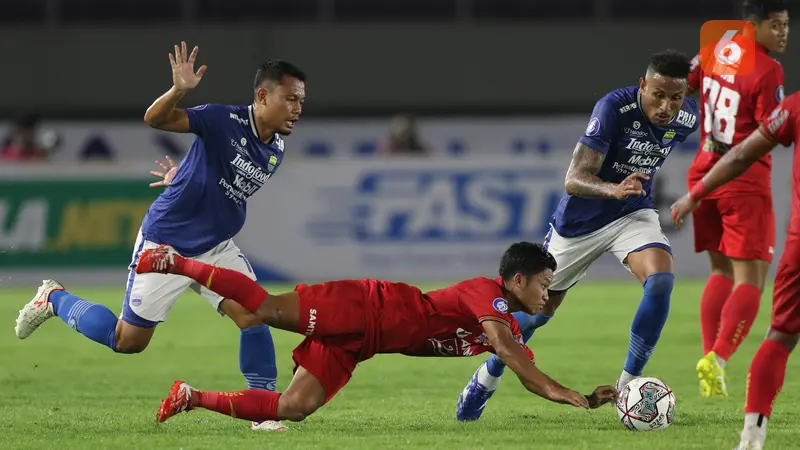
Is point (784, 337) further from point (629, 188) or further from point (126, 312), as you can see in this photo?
point (126, 312)

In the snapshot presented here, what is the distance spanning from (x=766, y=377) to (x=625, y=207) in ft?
7.27

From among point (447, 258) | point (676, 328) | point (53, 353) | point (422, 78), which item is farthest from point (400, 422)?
point (422, 78)

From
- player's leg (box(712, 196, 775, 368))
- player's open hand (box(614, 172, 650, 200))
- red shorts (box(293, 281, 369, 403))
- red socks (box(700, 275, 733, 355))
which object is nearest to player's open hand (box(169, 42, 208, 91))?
red shorts (box(293, 281, 369, 403))

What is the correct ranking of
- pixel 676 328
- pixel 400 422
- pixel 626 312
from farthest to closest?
pixel 626 312 → pixel 676 328 → pixel 400 422

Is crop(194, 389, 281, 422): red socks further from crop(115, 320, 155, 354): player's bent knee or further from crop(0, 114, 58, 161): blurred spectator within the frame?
crop(0, 114, 58, 161): blurred spectator

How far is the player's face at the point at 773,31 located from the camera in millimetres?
7762

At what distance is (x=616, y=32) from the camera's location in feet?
67.5

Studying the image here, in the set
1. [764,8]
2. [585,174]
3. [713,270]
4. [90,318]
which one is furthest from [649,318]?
[90,318]

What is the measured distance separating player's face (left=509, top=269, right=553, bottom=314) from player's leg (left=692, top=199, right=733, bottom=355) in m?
2.38

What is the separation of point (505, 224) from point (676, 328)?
15.1 ft

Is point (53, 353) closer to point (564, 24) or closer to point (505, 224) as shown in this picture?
point (505, 224)

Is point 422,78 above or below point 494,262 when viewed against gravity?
above

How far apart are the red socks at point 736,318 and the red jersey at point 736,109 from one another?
26.3 inches

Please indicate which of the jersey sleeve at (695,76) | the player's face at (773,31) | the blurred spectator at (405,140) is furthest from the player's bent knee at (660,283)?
the blurred spectator at (405,140)
